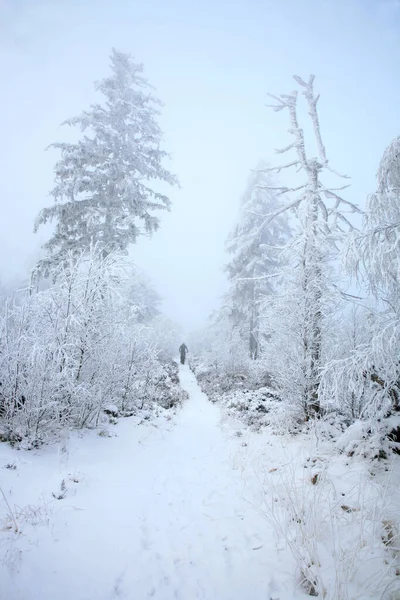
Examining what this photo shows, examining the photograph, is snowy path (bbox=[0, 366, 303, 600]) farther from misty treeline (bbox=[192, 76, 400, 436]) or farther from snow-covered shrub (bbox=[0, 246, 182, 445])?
misty treeline (bbox=[192, 76, 400, 436])

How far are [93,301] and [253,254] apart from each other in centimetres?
1561

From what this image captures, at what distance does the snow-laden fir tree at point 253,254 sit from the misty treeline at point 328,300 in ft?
17.5

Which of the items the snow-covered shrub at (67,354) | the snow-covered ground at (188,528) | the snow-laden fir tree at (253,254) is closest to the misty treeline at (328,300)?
the snow-covered ground at (188,528)

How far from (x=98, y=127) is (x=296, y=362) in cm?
1209

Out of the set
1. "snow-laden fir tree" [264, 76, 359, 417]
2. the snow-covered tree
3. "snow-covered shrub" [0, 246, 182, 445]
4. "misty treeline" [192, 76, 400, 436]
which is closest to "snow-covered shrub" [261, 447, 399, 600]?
the snow-covered tree

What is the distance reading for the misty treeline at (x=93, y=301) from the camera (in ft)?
17.2

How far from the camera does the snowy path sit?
2.63 metres

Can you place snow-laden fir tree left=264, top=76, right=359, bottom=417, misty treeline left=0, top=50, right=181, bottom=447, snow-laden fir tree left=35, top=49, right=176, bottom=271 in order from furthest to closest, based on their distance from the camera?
snow-laden fir tree left=35, top=49, right=176, bottom=271 → snow-laden fir tree left=264, top=76, right=359, bottom=417 → misty treeline left=0, top=50, right=181, bottom=447

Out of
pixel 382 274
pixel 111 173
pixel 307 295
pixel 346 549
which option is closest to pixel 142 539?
pixel 346 549

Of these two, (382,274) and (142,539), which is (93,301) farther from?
(382,274)

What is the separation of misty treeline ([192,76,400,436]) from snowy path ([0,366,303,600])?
260 centimetres

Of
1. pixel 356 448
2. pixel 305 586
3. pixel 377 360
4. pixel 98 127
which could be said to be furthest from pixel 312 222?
pixel 98 127

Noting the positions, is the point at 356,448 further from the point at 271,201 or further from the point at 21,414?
the point at 271,201

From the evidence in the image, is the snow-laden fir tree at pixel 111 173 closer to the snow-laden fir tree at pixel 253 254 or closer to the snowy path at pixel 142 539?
the snowy path at pixel 142 539
